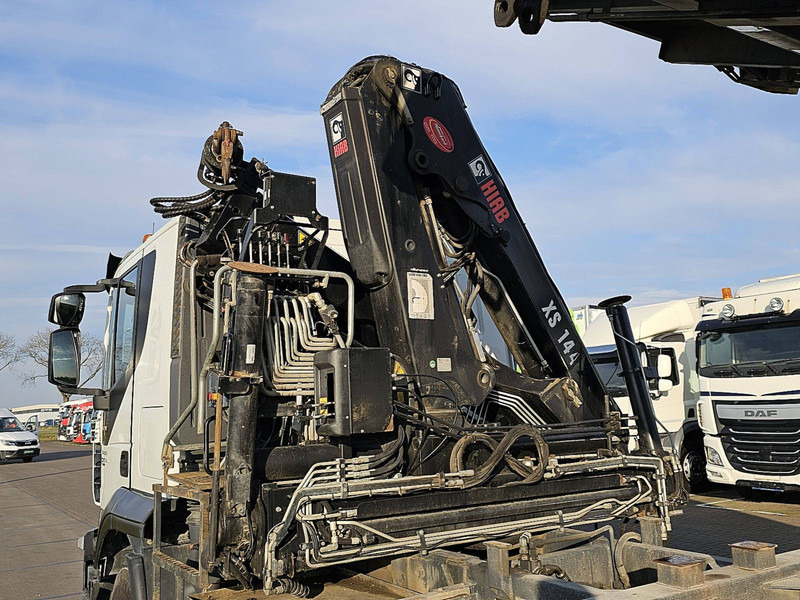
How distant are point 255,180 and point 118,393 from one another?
5.79ft

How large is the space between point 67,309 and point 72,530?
906 cm

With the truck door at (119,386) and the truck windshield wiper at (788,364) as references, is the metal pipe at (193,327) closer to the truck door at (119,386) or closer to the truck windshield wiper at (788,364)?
the truck door at (119,386)

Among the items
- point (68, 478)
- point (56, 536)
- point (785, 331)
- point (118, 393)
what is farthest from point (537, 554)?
point (68, 478)

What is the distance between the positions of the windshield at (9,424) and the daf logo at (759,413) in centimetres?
2832

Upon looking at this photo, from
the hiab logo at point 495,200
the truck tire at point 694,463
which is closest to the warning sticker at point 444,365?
the hiab logo at point 495,200

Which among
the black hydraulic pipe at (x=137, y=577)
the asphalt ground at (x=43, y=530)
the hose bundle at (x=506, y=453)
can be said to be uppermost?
the hose bundle at (x=506, y=453)

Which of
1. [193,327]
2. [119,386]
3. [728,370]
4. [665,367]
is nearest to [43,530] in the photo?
[119,386]

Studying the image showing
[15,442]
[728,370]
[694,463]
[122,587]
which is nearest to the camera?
[122,587]

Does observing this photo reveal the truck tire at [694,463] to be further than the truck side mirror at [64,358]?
Yes

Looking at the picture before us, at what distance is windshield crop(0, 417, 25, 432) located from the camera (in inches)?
1201

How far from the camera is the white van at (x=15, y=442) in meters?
29.2

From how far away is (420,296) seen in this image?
13.4ft

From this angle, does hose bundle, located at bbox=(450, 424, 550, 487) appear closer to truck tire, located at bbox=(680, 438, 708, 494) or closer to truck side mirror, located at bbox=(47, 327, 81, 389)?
truck side mirror, located at bbox=(47, 327, 81, 389)

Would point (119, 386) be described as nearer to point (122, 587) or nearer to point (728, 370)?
point (122, 587)
